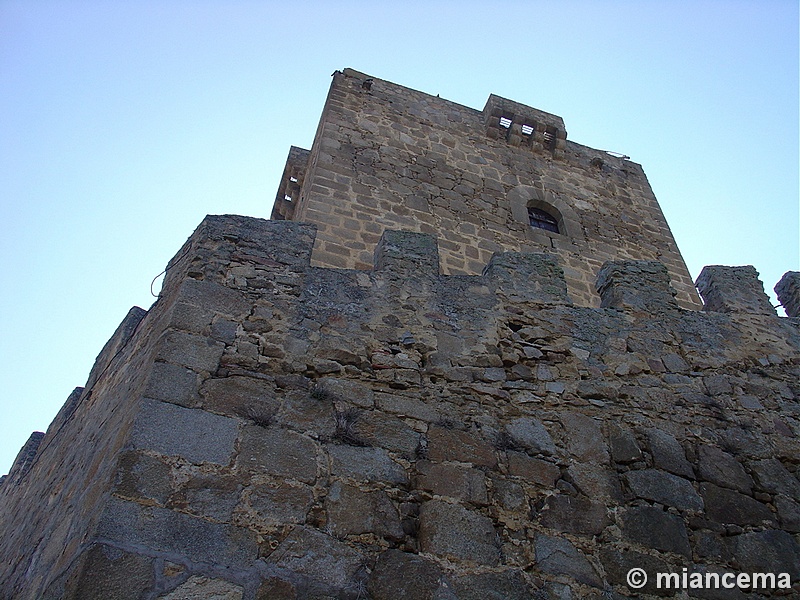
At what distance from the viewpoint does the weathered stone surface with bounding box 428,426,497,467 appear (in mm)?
3439

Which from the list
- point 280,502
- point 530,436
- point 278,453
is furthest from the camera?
point 530,436

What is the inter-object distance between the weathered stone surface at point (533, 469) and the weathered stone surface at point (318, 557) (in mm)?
1044

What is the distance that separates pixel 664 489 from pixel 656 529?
0.98 ft

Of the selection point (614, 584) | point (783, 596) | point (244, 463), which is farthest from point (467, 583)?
point (783, 596)

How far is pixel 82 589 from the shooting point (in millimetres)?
2383

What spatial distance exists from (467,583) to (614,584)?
2.54ft

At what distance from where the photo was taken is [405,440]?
136 inches

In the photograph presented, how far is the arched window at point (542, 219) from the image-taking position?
8.04 metres

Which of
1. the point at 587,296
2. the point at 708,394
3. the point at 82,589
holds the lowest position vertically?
the point at 82,589

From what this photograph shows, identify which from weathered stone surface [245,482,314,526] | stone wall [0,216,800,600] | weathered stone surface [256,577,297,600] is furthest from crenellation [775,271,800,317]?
weathered stone surface [256,577,297,600]

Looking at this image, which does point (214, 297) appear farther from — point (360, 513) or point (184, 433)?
point (360, 513)

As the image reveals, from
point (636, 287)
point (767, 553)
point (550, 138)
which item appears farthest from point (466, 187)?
point (767, 553)

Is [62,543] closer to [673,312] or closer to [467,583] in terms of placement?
[467,583]
